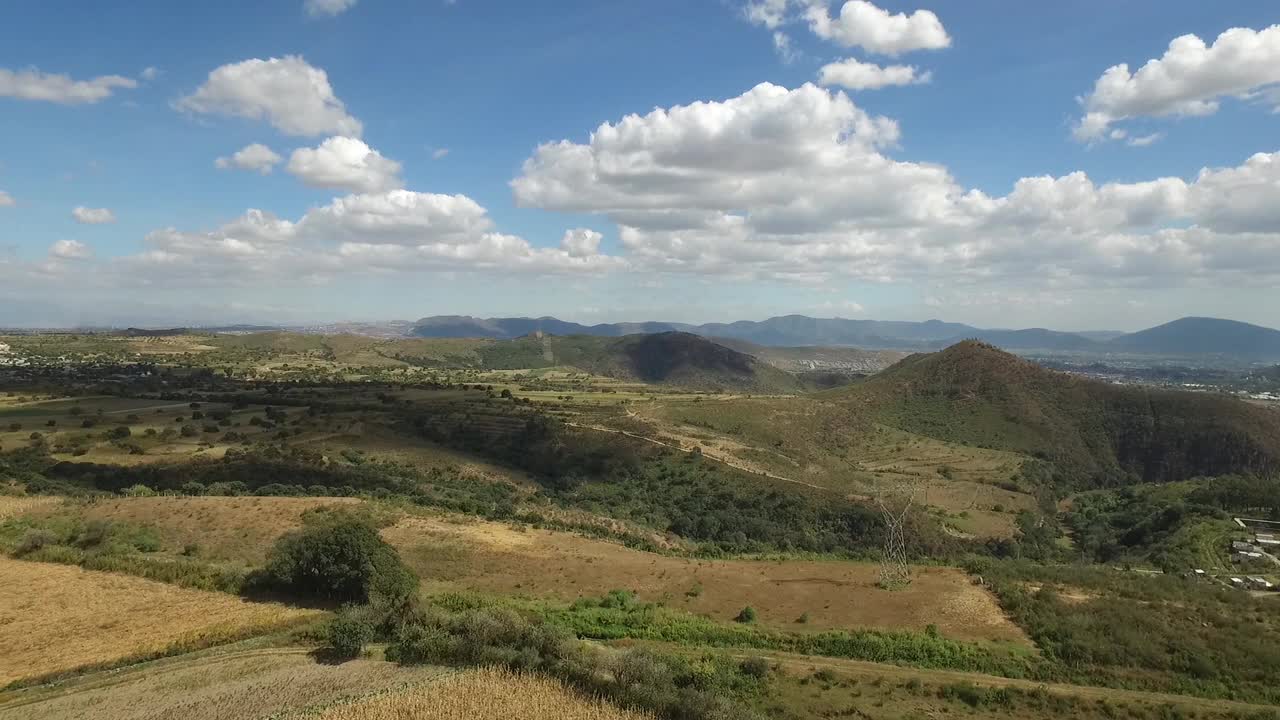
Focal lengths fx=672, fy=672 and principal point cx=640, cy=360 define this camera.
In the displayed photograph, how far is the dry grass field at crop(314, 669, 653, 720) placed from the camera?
21.1 metres

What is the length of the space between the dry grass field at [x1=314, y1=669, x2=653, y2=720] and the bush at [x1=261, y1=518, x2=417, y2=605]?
10002 millimetres

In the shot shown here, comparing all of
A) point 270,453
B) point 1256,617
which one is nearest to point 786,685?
point 1256,617

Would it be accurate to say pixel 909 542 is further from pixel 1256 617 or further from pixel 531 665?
pixel 531 665

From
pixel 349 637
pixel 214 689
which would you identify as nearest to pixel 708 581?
pixel 349 637

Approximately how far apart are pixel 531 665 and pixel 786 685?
400 inches

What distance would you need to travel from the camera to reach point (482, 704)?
71.6 ft

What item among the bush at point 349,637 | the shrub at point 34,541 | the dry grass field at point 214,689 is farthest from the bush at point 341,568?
the shrub at point 34,541

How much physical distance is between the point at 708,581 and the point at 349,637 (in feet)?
67.5

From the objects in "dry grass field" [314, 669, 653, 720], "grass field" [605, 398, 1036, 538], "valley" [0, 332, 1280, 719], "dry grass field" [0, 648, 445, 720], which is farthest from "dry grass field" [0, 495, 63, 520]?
"grass field" [605, 398, 1036, 538]

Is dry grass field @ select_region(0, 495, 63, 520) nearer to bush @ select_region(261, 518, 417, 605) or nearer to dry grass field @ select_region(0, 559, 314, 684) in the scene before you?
dry grass field @ select_region(0, 559, 314, 684)

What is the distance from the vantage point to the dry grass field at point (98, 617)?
26.3 metres

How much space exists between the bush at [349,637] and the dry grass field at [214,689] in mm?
606

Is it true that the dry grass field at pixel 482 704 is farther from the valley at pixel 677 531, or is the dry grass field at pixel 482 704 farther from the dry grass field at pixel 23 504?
the dry grass field at pixel 23 504

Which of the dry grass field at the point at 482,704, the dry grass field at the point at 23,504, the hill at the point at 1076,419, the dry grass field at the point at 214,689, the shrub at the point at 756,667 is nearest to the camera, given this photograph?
the dry grass field at the point at 482,704
